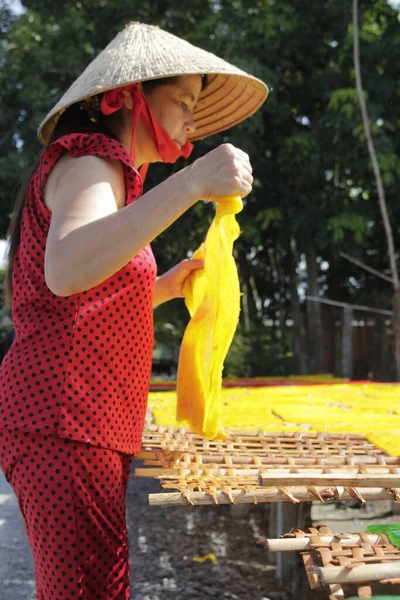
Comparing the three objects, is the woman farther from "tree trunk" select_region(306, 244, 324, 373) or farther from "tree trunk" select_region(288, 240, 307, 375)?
"tree trunk" select_region(288, 240, 307, 375)

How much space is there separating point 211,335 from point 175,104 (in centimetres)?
54

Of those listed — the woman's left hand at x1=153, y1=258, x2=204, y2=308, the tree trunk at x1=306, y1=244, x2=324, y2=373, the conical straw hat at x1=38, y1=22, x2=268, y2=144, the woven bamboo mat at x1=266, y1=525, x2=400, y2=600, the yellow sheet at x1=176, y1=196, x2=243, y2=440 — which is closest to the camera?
the woven bamboo mat at x1=266, y1=525, x2=400, y2=600

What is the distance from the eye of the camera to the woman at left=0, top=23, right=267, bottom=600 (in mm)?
1129

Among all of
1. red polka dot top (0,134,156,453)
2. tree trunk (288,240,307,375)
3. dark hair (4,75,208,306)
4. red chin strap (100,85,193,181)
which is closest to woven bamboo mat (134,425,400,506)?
red polka dot top (0,134,156,453)

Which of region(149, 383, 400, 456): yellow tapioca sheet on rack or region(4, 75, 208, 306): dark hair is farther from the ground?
region(4, 75, 208, 306): dark hair

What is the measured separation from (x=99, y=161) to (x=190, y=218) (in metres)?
7.65

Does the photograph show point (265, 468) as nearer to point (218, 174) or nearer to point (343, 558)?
point (343, 558)

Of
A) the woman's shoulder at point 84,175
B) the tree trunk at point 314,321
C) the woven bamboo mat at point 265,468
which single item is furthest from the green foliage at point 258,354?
the woman's shoulder at point 84,175

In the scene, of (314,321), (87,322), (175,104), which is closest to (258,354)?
(314,321)

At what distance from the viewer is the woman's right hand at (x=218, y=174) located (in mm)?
1187

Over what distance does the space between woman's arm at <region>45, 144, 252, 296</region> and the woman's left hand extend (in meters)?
0.61

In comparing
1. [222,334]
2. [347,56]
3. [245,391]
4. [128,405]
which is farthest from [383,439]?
[347,56]

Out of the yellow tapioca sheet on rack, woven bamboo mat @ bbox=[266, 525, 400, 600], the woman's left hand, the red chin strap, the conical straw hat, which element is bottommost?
woven bamboo mat @ bbox=[266, 525, 400, 600]

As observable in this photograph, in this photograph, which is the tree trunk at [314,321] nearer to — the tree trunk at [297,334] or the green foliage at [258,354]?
the tree trunk at [297,334]
